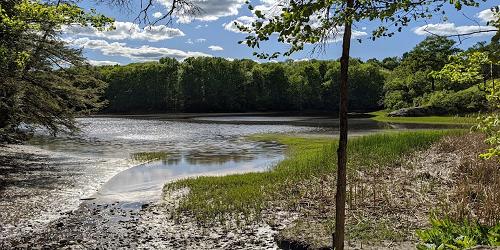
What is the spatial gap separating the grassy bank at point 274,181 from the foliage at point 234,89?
98.0 metres

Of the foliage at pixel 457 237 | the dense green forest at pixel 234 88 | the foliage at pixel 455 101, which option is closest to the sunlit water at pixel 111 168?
the foliage at pixel 457 237

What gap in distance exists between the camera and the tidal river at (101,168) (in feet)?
48.3

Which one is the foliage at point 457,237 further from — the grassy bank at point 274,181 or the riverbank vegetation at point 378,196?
the grassy bank at point 274,181

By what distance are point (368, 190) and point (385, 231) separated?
3790mm

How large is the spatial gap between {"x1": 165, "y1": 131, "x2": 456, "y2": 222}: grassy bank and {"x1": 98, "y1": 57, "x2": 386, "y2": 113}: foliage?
9803 centimetres

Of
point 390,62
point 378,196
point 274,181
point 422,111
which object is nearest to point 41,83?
point 274,181

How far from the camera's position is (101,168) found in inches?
909

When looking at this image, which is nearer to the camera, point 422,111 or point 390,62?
point 422,111

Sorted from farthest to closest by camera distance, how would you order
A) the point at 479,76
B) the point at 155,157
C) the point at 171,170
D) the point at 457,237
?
the point at 155,157, the point at 171,170, the point at 479,76, the point at 457,237

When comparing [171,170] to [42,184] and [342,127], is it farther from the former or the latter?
[342,127]

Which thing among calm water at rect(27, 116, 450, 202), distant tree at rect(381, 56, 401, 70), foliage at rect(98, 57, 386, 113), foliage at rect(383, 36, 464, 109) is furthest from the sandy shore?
distant tree at rect(381, 56, 401, 70)

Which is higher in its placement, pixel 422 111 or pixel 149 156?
pixel 422 111

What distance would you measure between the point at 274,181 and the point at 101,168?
34.4 feet

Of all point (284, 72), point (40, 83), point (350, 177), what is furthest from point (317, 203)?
point (284, 72)
